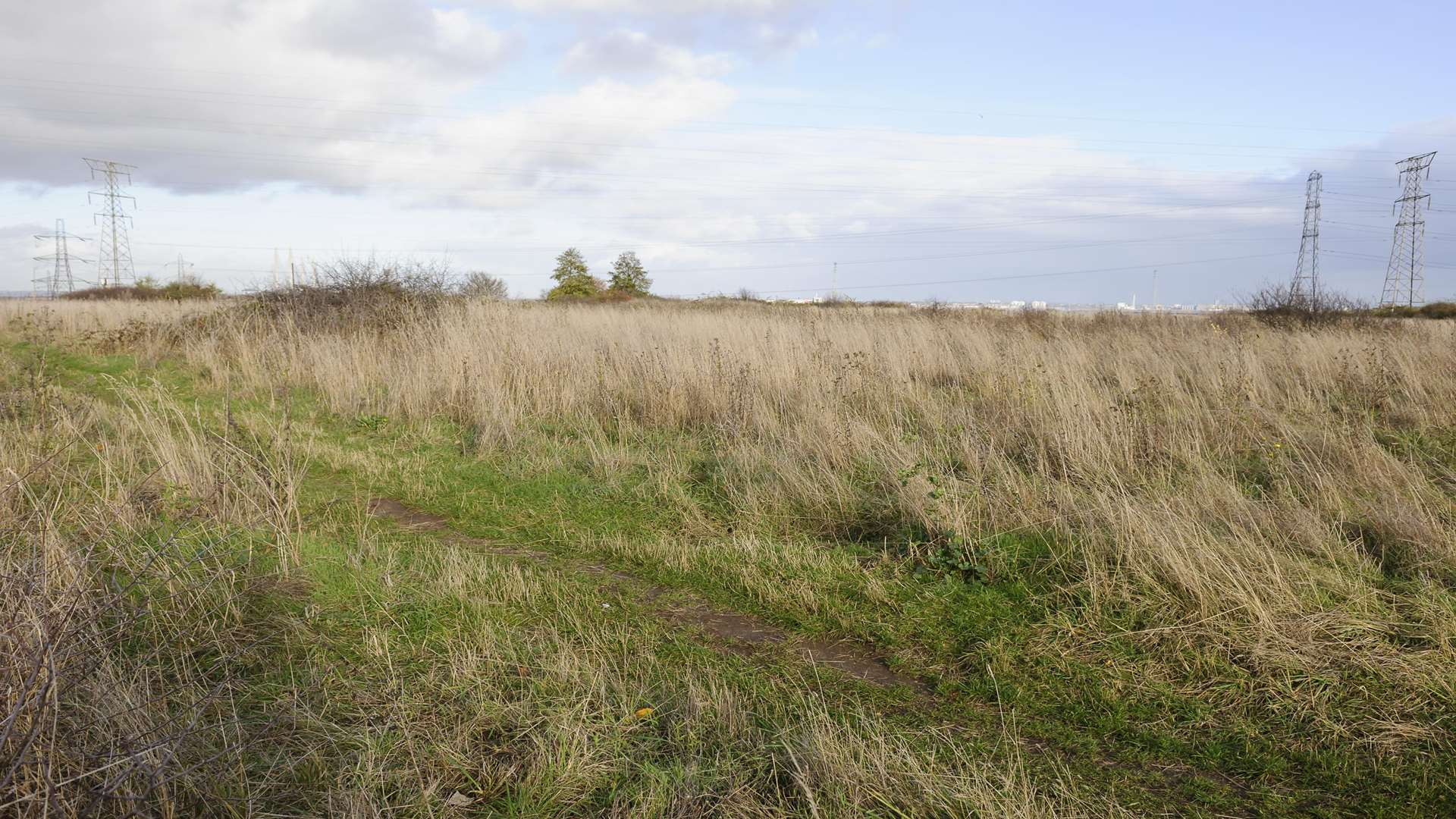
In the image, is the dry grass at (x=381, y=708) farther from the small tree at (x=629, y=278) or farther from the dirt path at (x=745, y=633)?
the small tree at (x=629, y=278)

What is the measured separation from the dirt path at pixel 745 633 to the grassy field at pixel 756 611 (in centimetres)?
2

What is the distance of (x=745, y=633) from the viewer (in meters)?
3.59

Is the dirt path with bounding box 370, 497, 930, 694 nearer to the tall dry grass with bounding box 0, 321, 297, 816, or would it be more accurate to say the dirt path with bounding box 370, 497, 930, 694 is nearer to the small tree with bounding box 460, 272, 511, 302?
the tall dry grass with bounding box 0, 321, 297, 816

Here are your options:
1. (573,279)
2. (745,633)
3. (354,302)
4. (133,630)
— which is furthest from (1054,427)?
(573,279)

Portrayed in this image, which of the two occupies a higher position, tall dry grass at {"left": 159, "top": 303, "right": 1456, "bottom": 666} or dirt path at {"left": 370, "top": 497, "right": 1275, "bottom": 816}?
tall dry grass at {"left": 159, "top": 303, "right": 1456, "bottom": 666}

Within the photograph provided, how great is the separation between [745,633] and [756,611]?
9.4 inches

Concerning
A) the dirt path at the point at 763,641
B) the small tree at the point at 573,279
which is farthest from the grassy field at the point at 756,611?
the small tree at the point at 573,279

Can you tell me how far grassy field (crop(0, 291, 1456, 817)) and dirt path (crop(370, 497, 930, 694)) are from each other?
2cm

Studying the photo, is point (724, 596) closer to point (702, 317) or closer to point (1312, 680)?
point (1312, 680)

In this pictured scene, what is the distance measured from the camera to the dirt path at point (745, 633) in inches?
127

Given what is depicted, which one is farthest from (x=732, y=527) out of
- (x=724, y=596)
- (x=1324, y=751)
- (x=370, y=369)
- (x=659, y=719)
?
(x=370, y=369)

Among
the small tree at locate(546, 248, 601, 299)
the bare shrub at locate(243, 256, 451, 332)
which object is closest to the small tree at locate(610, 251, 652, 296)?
the small tree at locate(546, 248, 601, 299)

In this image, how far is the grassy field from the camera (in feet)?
7.67

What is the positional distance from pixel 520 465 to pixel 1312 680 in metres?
5.28
